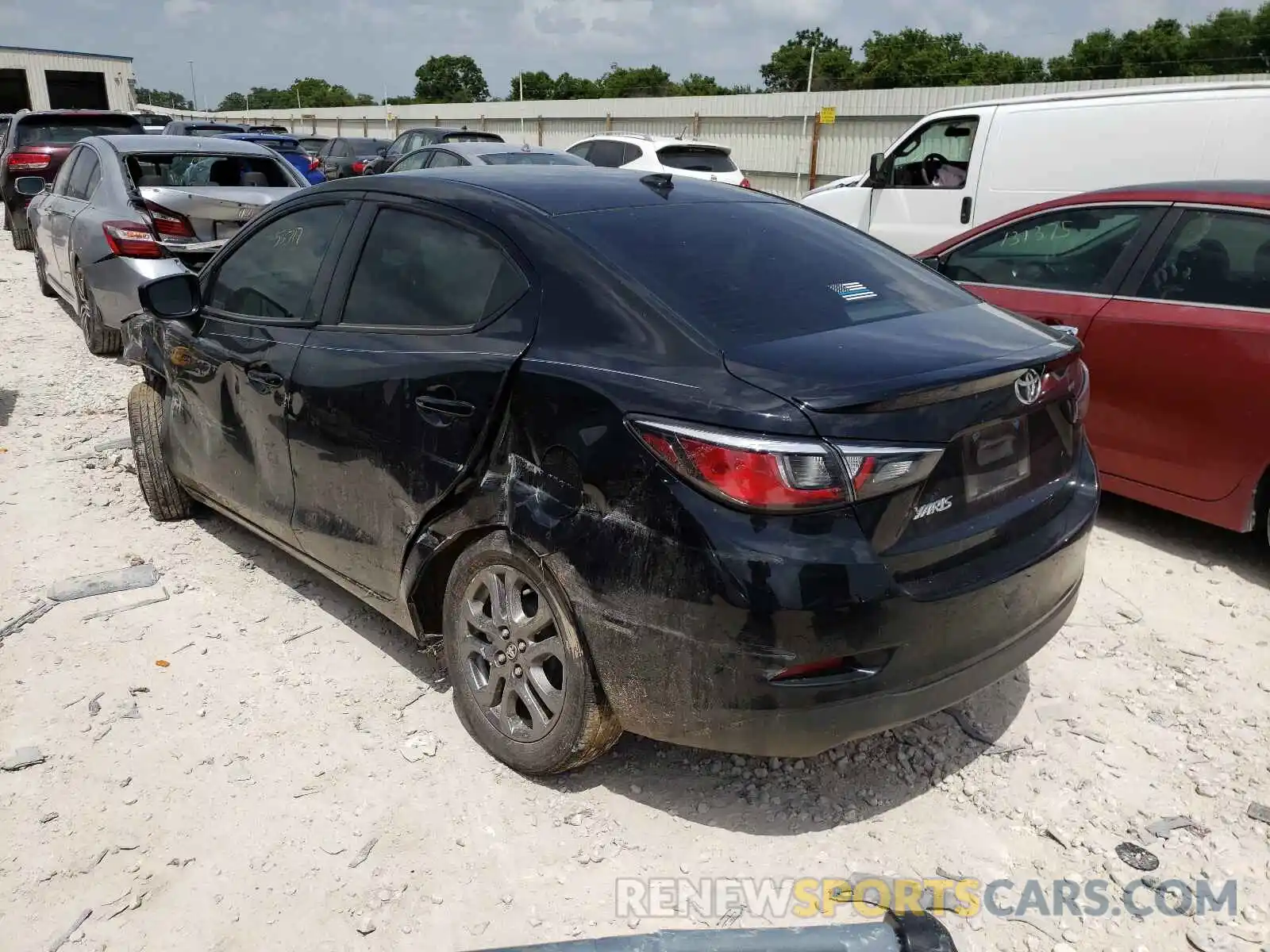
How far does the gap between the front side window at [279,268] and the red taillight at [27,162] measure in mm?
11298

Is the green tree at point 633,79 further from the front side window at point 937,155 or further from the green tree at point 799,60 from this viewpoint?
the front side window at point 937,155

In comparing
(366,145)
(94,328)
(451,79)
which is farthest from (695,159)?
(451,79)

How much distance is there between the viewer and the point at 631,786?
2990 mm

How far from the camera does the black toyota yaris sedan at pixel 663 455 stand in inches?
90.9

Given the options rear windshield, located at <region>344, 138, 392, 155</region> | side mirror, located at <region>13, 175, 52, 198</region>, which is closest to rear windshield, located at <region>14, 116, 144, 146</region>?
side mirror, located at <region>13, 175, 52, 198</region>

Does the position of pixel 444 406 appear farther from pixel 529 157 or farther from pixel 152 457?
pixel 529 157

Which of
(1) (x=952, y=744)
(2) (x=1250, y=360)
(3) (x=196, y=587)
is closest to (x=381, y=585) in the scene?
(3) (x=196, y=587)

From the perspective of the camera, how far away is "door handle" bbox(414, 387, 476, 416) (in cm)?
284

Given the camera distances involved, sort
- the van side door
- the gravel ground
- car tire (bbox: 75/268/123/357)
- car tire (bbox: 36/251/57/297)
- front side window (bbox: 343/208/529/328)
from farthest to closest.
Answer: car tire (bbox: 36/251/57/297) → the van side door → car tire (bbox: 75/268/123/357) → front side window (bbox: 343/208/529/328) → the gravel ground

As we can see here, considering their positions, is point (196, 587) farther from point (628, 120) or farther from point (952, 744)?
point (628, 120)

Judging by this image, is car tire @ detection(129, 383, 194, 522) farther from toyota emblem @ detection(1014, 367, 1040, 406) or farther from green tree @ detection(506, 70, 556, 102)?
green tree @ detection(506, 70, 556, 102)

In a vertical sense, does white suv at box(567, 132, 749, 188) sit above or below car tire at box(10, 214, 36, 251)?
above

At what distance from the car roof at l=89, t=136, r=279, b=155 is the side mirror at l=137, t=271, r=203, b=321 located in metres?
4.47

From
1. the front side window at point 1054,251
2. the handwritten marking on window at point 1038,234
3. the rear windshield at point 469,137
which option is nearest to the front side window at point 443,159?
the rear windshield at point 469,137
